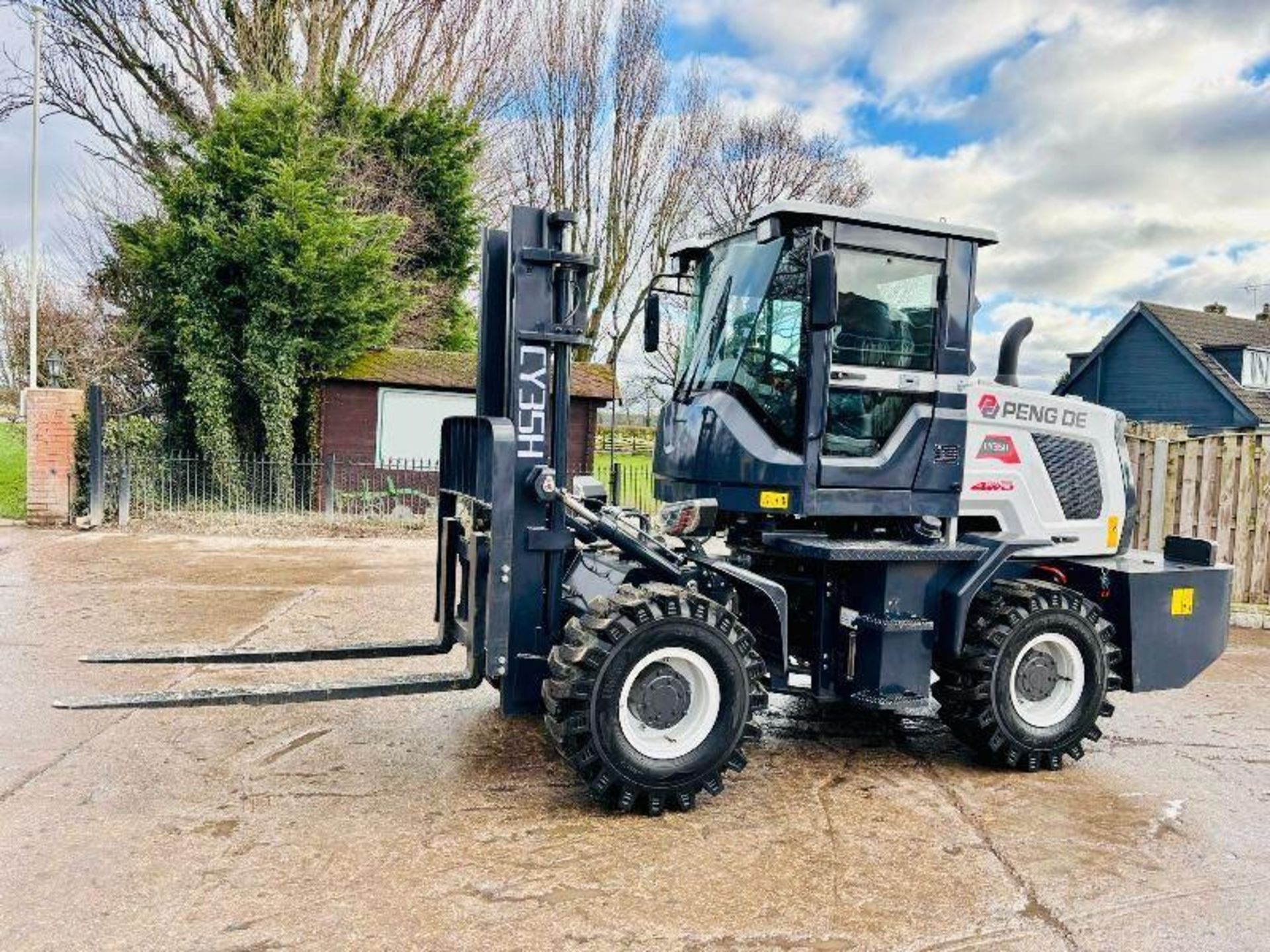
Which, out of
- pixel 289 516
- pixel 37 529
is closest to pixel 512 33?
pixel 289 516

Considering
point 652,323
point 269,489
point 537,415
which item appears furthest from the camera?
point 269,489

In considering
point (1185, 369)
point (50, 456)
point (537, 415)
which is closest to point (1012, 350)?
point (537, 415)

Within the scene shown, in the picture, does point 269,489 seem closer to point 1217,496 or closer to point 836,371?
point 836,371

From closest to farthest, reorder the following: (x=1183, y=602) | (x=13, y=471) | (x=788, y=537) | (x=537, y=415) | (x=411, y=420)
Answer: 1. (x=537, y=415)
2. (x=788, y=537)
3. (x=1183, y=602)
4. (x=411, y=420)
5. (x=13, y=471)

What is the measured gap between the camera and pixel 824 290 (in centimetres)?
452

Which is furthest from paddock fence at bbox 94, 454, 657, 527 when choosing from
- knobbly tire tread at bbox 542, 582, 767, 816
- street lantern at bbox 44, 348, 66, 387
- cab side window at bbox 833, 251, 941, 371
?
knobbly tire tread at bbox 542, 582, 767, 816

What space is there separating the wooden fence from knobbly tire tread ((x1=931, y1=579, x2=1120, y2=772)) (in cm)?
541

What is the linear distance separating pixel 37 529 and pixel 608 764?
12.3 metres

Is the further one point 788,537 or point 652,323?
point 652,323

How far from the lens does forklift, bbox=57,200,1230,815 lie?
444 centimetres

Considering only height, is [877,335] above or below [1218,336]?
below

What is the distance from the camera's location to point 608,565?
5211 millimetres

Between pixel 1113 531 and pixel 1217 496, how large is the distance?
5.21m

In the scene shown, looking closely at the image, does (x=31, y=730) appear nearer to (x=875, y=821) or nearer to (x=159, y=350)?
(x=875, y=821)
